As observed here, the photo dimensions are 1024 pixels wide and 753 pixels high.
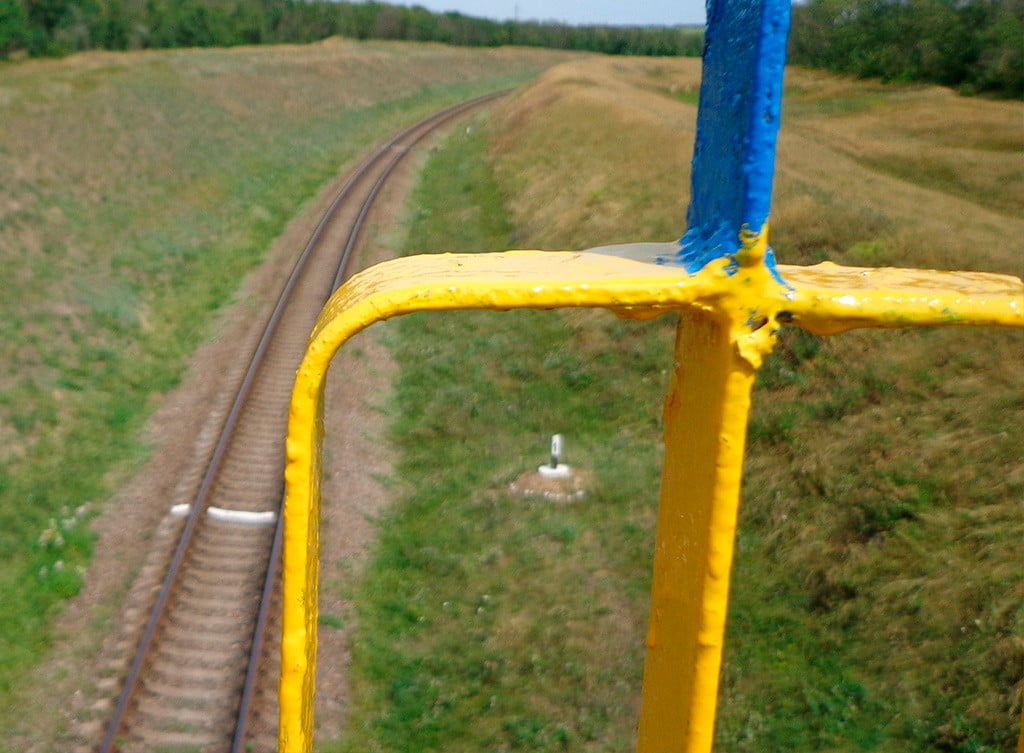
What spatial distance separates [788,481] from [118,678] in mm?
7405

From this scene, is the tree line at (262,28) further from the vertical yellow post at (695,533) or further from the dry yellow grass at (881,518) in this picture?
the vertical yellow post at (695,533)

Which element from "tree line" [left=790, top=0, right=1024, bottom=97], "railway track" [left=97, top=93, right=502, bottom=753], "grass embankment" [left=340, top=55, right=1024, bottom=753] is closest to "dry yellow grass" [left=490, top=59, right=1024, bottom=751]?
"grass embankment" [left=340, top=55, right=1024, bottom=753]

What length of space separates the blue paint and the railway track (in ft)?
22.7

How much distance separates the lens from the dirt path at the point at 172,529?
8016 mm

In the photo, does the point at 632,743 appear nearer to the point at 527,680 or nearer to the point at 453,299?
the point at 527,680

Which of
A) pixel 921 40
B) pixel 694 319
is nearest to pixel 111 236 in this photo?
pixel 694 319

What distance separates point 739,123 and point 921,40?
5033 cm

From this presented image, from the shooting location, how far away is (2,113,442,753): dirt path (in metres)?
8.02

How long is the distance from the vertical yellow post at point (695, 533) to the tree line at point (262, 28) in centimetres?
4493

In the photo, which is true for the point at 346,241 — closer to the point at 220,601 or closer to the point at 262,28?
the point at 220,601

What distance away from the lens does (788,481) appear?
10477mm

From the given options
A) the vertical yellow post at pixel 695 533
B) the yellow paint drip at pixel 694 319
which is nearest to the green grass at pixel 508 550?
the vertical yellow post at pixel 695 533

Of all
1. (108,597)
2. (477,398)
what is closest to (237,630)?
(108,597)

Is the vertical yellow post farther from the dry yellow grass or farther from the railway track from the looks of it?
the railway track
